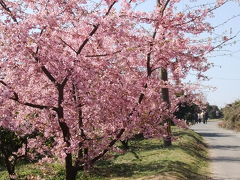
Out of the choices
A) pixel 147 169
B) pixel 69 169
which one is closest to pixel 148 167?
pixel 147 169

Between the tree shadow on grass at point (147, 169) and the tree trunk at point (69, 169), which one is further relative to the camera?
the tree shadow on grass at point (147, 169)

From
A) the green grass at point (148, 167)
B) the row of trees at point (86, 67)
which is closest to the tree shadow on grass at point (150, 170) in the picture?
the green grass at point (148, 167)

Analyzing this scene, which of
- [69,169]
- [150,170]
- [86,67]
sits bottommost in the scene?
[150,170]

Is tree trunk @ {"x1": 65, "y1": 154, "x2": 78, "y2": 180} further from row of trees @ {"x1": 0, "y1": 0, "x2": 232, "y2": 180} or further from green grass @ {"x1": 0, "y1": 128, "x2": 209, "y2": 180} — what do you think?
green grass @ {"x1": 0, "y1": 128, "x2": 209, "y2": 180}

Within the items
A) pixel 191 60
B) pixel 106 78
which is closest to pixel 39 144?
pixel 106 78

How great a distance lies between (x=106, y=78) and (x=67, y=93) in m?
0.88

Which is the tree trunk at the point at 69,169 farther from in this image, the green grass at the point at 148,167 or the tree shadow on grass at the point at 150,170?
the tree shadow on grass at the point at 150,170

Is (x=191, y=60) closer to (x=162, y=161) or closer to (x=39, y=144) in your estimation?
(x=39, y=144)

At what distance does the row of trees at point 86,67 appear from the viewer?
285 inches

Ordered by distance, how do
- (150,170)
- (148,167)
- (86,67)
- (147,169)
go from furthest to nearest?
1. (148,167)
2. (147,169)
3. (150,170)
4. (86,67)

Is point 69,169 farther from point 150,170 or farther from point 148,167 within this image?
point 148,167

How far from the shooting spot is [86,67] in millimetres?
7465

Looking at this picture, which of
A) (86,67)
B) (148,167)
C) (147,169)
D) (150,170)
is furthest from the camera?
(148,167)

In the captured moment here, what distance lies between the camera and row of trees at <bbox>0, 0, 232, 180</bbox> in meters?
7.25
